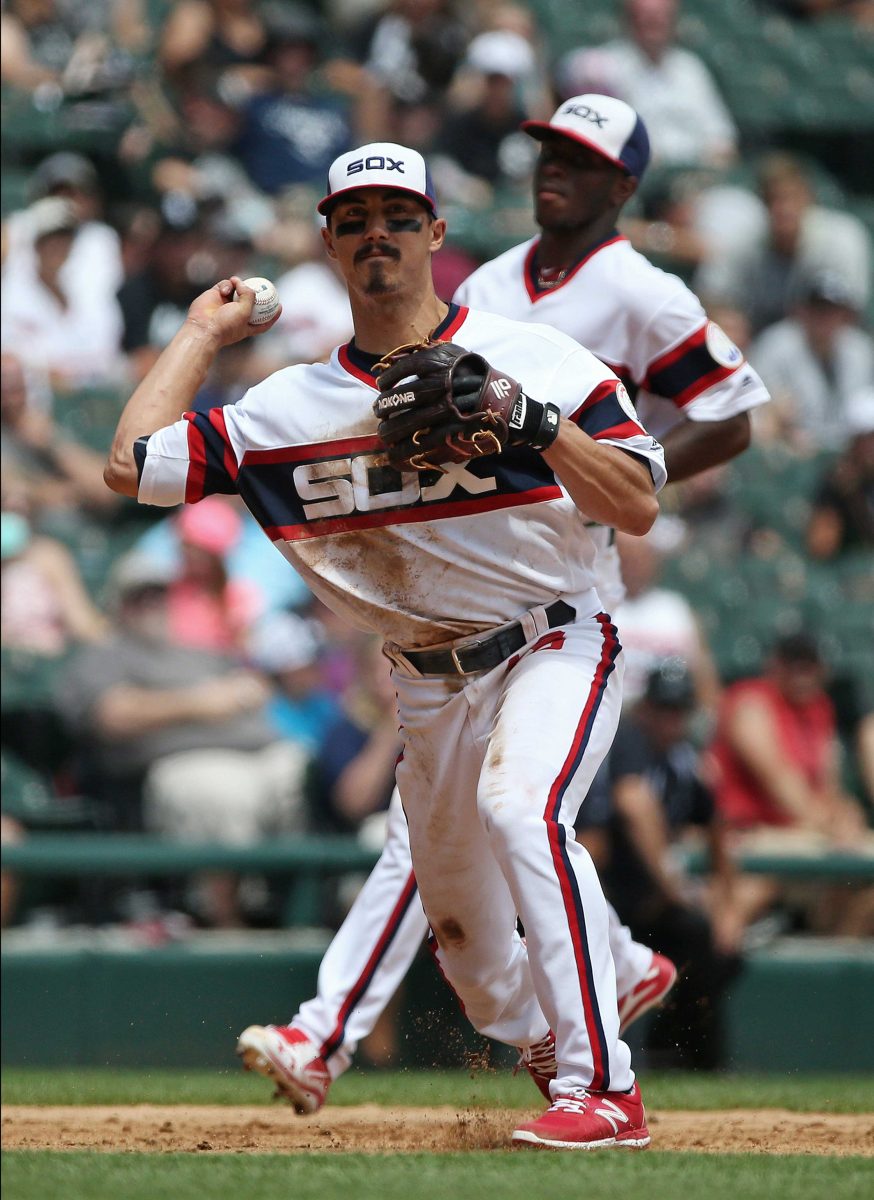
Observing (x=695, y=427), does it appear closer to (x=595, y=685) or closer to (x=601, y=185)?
(x=601, y=185)

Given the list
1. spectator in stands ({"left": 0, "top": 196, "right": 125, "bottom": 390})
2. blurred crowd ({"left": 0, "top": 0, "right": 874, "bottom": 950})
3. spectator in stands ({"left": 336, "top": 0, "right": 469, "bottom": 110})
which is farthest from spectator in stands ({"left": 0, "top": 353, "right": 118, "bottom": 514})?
spectator in stands ({"left": 336, "top": 0, "right": 469, "bottom": 110})

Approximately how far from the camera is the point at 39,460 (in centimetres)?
880

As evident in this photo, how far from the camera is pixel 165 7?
11.4 meters

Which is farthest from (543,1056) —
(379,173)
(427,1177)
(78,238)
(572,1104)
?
(78,238)

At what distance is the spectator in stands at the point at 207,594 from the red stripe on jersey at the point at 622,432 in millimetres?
4159

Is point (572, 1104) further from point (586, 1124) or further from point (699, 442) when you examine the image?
point (699, 442)

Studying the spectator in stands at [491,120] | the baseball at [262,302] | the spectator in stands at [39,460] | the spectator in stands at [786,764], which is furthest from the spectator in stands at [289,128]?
the baseball at [262,302]

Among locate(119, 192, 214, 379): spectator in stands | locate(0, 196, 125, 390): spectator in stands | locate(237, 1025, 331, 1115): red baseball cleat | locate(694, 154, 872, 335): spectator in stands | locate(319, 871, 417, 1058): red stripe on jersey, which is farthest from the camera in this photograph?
locate(694, 154, 872, 335): spectator in stands

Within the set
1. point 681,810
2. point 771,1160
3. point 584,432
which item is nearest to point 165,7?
point 681,810

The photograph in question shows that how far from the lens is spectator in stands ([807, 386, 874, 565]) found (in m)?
9.60

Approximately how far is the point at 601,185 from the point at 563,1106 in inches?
99.5

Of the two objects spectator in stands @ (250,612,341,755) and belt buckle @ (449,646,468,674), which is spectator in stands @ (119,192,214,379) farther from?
belt buckle @ (449,646,468,674)

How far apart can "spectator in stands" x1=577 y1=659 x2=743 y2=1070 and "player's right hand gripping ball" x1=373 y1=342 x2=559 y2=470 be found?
3171 millimetres

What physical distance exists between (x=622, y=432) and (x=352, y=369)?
0.59 meters
